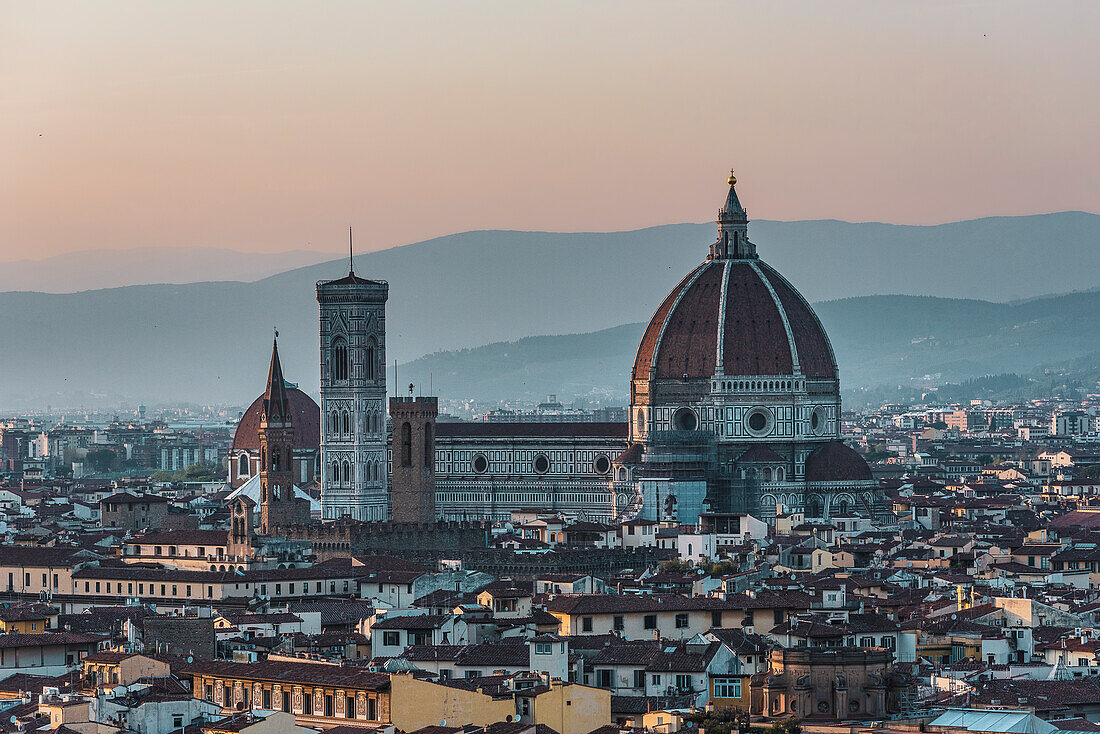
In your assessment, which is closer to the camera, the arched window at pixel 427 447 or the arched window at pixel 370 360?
the arched window at pixel 370 360

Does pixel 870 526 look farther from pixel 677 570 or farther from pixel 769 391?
pixel 677 570

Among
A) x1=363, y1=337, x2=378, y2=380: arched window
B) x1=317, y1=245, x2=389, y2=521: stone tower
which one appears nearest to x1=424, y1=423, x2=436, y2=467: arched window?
x1=317, y1=245, x2=389, y2=521: stone tower

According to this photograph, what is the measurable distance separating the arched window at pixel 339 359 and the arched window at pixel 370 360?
825mm

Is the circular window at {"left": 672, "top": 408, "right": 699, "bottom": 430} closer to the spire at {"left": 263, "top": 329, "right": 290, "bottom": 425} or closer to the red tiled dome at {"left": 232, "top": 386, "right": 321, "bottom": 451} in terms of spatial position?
the spire at {"left": 263, "top": 329, "right": 290, "bottom": 425}

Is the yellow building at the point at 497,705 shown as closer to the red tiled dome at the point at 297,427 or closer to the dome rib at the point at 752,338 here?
the dome rib at the point at 752,338

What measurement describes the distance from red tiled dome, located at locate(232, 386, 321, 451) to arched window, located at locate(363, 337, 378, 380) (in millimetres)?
21528

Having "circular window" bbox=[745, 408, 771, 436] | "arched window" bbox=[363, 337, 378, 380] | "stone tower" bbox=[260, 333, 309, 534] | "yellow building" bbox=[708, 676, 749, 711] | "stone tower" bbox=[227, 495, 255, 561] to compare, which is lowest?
"yellow building" bbox=[708, 676, 749, 711]

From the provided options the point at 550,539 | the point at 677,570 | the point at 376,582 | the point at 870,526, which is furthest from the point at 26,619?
the point at 870,526

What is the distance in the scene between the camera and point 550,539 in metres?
100

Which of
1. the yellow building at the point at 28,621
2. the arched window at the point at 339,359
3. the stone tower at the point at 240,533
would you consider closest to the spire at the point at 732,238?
the arched window at the point at 339,359

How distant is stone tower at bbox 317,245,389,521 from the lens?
12244 cm

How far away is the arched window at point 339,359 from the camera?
4862 inches

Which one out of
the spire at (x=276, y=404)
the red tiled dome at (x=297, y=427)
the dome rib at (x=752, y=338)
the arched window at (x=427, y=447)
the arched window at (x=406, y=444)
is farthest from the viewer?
the red tiled dome at (x=297, y=427)

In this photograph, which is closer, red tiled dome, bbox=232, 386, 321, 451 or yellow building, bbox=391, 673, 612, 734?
yellow building, bbox=391, 673, 612, 734
